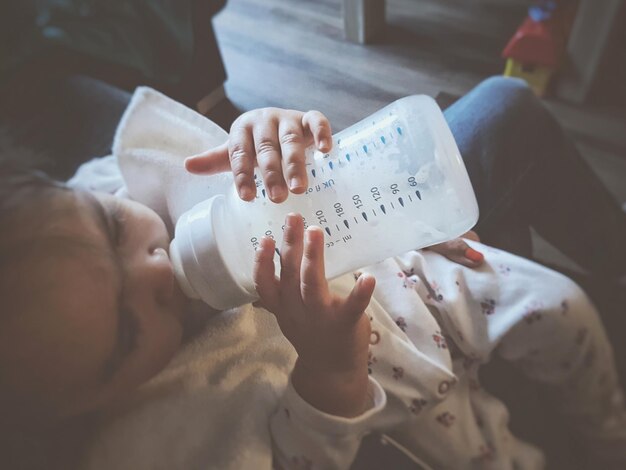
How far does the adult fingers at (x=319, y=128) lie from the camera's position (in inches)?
19.1

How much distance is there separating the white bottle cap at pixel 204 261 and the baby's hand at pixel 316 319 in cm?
4

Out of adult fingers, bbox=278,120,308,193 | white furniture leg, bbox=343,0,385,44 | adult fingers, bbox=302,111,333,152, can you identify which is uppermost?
white furniture leg, bbox=343,0,385,44

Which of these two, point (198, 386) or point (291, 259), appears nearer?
point (291, 259)

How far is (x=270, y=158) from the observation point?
1.64 ft

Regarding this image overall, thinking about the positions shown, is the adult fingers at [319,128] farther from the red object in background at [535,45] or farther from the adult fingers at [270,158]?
the red object in background at [535,45]

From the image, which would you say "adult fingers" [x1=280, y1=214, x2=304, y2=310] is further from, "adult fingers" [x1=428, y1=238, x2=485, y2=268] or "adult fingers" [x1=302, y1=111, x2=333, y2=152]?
"adult fingers" [x1=428, y1=238, x2=485, y2=268]

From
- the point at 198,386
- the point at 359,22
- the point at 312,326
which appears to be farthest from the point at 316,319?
the point at 359,22

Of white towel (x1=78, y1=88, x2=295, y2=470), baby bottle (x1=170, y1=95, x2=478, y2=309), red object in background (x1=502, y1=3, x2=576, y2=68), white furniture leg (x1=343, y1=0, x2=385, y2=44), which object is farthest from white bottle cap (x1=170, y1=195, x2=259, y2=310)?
red object in background (x1=502, y1=3, x2=576, y2=68)

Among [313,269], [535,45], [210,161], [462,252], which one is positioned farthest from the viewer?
[535,45]

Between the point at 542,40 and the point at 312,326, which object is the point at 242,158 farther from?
the point at 542,40

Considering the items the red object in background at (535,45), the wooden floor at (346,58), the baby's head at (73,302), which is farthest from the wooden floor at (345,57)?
the baby's head at (73,302)

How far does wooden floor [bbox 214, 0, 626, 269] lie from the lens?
55 centimetres

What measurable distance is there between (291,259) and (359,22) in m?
0.34

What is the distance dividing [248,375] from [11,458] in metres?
0.26
